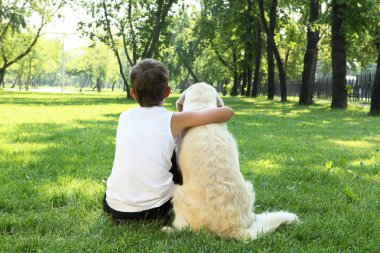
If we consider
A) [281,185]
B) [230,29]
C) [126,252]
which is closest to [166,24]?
[230,29]

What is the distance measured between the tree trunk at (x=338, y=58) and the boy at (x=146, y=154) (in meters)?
18.9

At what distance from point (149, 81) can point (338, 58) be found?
19390mm

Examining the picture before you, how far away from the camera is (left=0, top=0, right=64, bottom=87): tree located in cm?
3559

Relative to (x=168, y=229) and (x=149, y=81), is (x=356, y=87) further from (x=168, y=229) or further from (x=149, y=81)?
(x=168, y=229)

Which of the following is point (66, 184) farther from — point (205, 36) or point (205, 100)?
point (205, 36)

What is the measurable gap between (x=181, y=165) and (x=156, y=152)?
27 cm

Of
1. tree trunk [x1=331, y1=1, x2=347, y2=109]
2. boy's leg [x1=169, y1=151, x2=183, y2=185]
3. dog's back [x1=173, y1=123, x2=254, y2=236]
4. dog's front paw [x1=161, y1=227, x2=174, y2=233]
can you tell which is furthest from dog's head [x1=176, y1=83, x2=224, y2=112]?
tree trunk [x1=331, y1=1, x2=347, y2=109]

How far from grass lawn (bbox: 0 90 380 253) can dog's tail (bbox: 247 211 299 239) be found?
0.08m

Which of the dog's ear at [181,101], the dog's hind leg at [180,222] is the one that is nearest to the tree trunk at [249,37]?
the dog's ear at [181,101]

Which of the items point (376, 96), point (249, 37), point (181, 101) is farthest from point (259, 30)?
point (181, 101)

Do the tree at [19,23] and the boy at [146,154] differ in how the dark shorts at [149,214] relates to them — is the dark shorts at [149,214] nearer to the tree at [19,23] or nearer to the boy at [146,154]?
the boy at [146,154]

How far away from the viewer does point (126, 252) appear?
3291 mm

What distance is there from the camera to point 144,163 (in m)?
3.82

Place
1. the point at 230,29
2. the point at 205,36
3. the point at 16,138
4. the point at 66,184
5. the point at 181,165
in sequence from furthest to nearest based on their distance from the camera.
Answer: the point at 205,36, the point at 230,29, the point at 16,138, the point at 66,184, the point at 181,165
